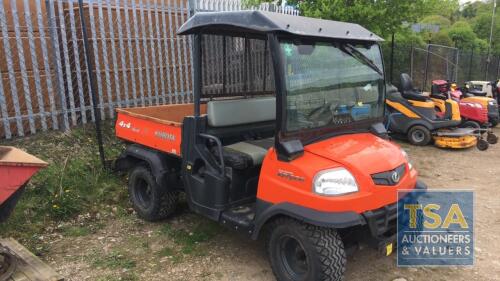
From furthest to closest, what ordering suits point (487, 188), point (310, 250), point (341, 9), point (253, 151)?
1. point (341, 9)
2. point (487, 188)
3. point (253, 151)
4. point (310, 250)

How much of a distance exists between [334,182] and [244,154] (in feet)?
3.39

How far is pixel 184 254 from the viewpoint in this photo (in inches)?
160

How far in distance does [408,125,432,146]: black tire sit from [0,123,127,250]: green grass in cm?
570

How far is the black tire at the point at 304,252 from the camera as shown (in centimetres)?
304

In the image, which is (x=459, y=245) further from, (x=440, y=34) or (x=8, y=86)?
(x=440, y=34)

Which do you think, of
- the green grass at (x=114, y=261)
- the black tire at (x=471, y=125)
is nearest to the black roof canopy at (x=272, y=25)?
the green grass at (x=114, y=261)

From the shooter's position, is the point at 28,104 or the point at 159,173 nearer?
the point at 159,173

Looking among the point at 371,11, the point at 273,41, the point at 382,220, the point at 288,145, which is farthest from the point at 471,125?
the point at 273,41

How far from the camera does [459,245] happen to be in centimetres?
421

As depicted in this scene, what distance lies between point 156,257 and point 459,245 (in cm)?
301

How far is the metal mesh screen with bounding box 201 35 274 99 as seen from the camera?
4361 millimetres

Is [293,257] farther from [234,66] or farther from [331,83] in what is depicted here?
[234,66]

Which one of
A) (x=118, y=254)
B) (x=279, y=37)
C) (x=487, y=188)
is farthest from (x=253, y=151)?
(x=487, y=188)

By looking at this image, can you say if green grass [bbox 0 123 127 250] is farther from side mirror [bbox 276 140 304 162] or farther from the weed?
side mirror [bbox 276 140 304 162]
